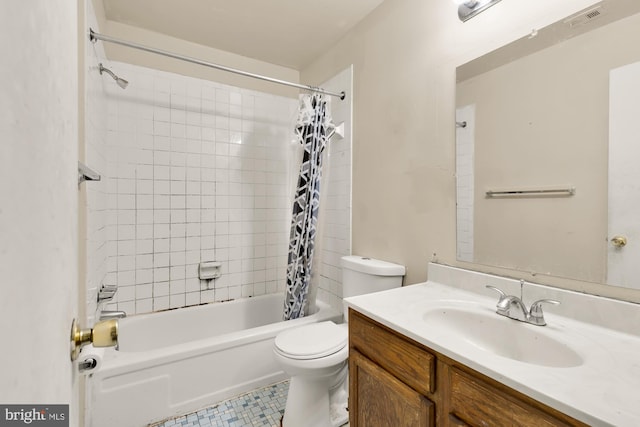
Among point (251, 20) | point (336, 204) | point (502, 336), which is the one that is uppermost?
point (251, 20)

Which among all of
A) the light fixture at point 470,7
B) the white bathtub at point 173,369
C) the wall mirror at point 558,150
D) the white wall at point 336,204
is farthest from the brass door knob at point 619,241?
the white bathtub at point 173,369

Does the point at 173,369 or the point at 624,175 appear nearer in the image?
the point at 624,175

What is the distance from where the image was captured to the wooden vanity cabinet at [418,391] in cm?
66

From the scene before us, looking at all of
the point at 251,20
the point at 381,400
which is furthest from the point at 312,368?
the point at 251,20

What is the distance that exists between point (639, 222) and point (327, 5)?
1886 mm

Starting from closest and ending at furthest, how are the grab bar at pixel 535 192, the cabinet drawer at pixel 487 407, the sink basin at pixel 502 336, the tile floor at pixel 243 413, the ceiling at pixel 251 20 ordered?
1. the cabinet drawer at pixel 487 407
2. the sink basin at pixel 502 336
3. the grab bar at pixel 535 192
4. the tile floor at pixel 243 413
5. the ceiling at pixel 251 20

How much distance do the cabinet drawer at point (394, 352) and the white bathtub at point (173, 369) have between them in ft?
2.95

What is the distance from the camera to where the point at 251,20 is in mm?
1976

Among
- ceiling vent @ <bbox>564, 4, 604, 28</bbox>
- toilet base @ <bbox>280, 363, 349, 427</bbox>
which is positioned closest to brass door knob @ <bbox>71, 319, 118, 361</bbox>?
toilet base @ <bbox>280, 363, 349, 427</bbox>

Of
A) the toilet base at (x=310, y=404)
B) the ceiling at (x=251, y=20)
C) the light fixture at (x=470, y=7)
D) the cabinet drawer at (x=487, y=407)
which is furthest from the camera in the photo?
the ceiling at (x=251, y=20)

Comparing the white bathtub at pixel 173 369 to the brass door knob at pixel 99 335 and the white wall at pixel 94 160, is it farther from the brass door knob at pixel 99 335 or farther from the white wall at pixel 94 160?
the brass door knob at pixel 99 335

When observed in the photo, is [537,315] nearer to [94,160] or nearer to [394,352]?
[394,352]

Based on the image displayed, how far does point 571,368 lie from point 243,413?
160cm

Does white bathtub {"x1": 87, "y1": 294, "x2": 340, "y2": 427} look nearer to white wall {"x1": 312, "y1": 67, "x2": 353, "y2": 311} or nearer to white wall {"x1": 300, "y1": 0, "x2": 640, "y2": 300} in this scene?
white wall {"x1": 312, "y1": 67, "x2": 353, "y2": 311}
